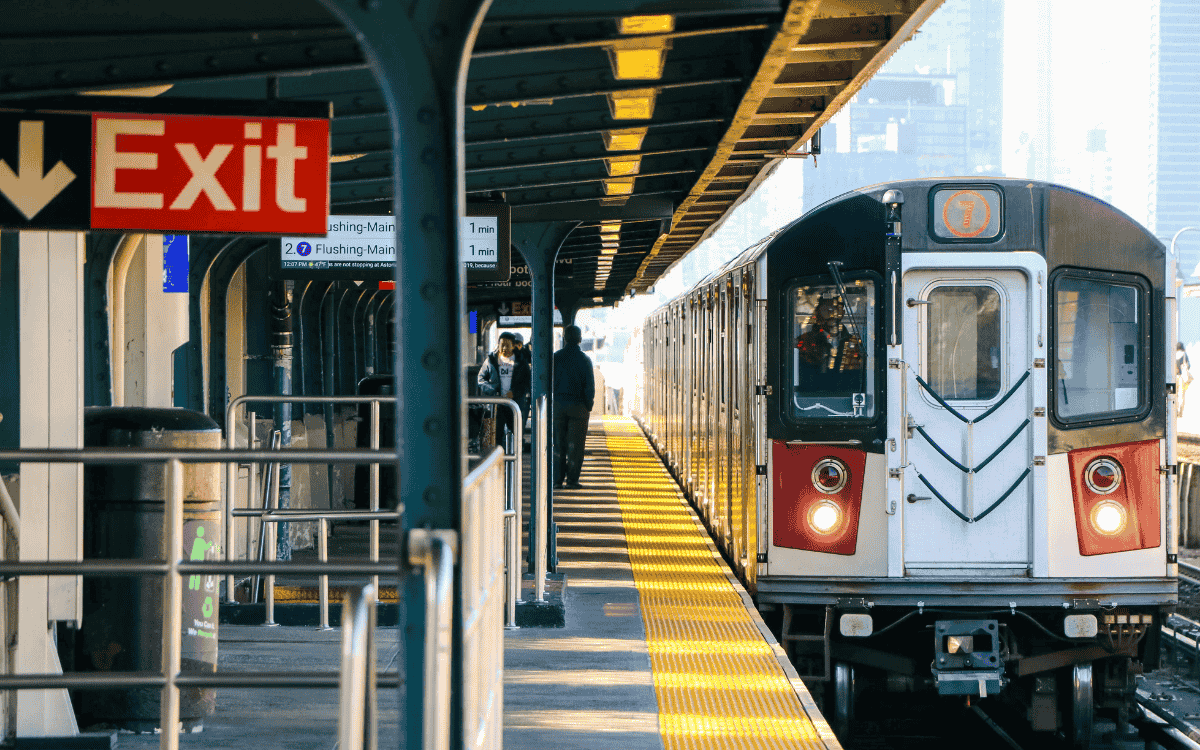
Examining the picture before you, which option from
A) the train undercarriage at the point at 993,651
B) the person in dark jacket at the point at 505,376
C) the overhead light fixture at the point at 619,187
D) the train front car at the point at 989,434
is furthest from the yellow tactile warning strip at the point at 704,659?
the person in dark jacket at the point at 505,376

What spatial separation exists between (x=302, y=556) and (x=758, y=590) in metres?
4.40

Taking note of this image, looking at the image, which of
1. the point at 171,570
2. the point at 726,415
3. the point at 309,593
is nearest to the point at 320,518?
the point at 309,593

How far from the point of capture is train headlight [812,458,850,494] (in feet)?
22.1

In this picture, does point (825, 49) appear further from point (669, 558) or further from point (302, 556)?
Result: point (302, 556)

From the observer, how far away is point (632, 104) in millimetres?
5590

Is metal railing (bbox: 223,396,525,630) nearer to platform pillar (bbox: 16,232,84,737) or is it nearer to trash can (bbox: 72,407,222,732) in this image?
trash can (bbox: 72,407,222,732)

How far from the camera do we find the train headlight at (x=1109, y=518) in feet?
21.6

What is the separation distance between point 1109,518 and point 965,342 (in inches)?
46.8

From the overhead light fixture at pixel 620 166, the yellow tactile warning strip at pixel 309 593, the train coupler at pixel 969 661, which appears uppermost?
the overhead light fixture at pixel 620 166

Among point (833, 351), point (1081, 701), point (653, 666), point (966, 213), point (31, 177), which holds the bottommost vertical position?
point (1081, 701)

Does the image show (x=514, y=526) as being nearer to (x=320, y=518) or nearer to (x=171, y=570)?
(x=320, y=518)

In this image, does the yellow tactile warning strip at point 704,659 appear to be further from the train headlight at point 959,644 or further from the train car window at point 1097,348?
the train car window at point 1097,348

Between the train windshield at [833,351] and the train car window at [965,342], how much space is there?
0.34 m

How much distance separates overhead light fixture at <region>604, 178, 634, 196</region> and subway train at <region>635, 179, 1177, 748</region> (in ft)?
3.49
